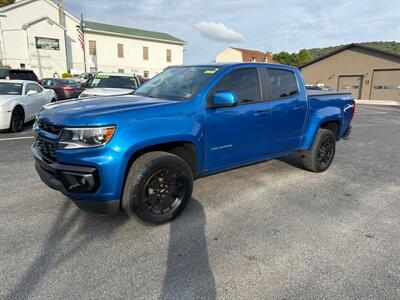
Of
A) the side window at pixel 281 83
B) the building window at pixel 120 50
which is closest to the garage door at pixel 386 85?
the building window at pixel 120 50

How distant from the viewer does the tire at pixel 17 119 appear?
793 centimetres

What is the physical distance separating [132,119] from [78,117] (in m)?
0.51

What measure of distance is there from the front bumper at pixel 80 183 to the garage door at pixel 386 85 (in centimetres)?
3701

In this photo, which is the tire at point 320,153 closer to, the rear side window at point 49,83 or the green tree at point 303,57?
the rear side window at point 49,83

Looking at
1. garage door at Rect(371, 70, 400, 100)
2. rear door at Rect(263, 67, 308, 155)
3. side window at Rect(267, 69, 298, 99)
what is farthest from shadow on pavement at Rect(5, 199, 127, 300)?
garage door at Rect(371, 70, 400, 100)

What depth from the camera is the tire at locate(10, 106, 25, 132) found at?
793 cm

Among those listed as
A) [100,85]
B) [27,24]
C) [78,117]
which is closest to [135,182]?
[78,117]

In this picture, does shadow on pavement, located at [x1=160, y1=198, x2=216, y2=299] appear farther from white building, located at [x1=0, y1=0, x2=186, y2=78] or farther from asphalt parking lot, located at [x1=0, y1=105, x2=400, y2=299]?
white building, located at [x1=0, y1=0, x2=186, y2=78]

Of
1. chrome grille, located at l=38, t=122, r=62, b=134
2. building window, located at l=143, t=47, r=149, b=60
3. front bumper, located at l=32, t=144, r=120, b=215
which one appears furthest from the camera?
building window, located at l=143, t=47, r=149, b=60

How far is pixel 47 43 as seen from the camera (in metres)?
34.1

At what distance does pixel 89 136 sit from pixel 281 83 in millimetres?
3029

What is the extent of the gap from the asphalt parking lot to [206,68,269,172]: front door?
63 cm

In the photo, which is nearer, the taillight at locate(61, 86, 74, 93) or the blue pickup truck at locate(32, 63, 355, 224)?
the blue pickup truck at locate(32, 63, 355, 224)

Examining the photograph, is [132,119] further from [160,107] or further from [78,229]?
[78,229]
